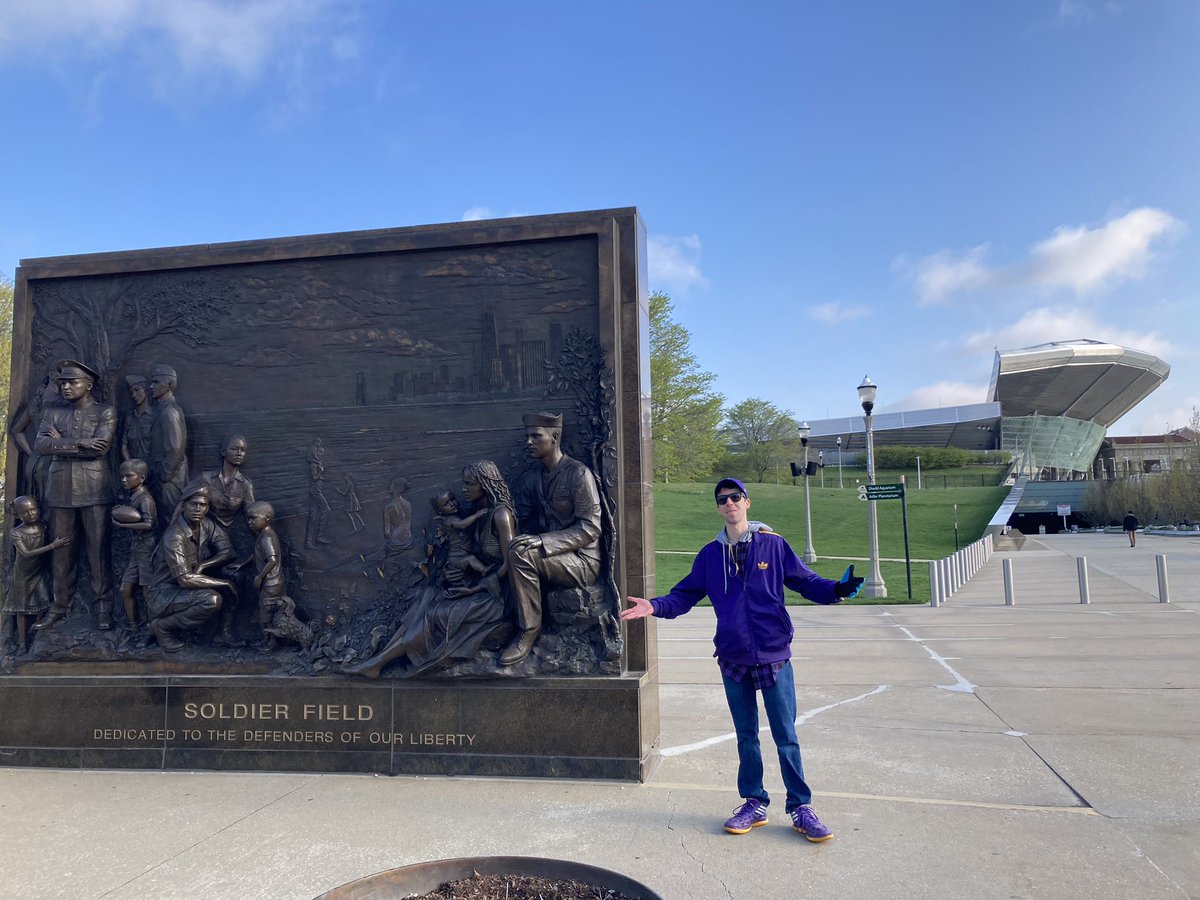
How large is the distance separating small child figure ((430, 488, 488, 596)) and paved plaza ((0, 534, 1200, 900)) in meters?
1.44

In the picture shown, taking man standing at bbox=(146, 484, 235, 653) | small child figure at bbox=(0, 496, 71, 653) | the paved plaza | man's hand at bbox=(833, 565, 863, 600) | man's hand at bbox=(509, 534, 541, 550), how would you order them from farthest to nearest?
small child figure at bbox=(0, 496, 71, 653) < man standing at bbox=(146, 484, 235, 653) < man's hand at bbox=(509, 534, 541, 550) < man's hand at bbox=(833, 565, 863, 600) < the paved plaza

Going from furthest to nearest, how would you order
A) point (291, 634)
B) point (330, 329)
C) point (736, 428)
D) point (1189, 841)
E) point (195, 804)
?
1. point (736, 428)
2. point (330, 329)
3. point (291, 634)
4. point (195, 804)
5. point (1189, 841)

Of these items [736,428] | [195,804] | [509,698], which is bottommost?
[195,804]

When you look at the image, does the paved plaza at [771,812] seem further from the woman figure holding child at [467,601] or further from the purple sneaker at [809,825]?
the woman figure holding child at [467,601]

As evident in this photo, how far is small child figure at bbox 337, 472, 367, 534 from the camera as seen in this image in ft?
21.6

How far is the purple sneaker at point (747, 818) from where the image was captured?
15.1 ft

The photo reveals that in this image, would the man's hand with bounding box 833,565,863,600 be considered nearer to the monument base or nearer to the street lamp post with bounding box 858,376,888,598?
the monument base

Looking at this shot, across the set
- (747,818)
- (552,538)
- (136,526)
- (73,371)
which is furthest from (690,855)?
(73,371)

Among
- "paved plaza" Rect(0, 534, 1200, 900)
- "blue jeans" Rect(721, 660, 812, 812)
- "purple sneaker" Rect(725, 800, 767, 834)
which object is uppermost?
"blue jeans" Rect(721, 660, 812, 812)

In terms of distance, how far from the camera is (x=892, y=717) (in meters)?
7.46

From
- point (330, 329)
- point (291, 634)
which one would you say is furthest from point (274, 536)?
point (330, 329)

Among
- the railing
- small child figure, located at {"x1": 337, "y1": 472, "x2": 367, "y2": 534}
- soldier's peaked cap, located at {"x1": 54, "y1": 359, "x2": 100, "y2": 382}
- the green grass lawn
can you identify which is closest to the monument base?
small child figure, located at {"x1": 337, "y1": 472, "x2": 367, "y2": 534}

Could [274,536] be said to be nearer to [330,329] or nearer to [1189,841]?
[330,329]

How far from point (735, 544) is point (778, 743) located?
1.14m
